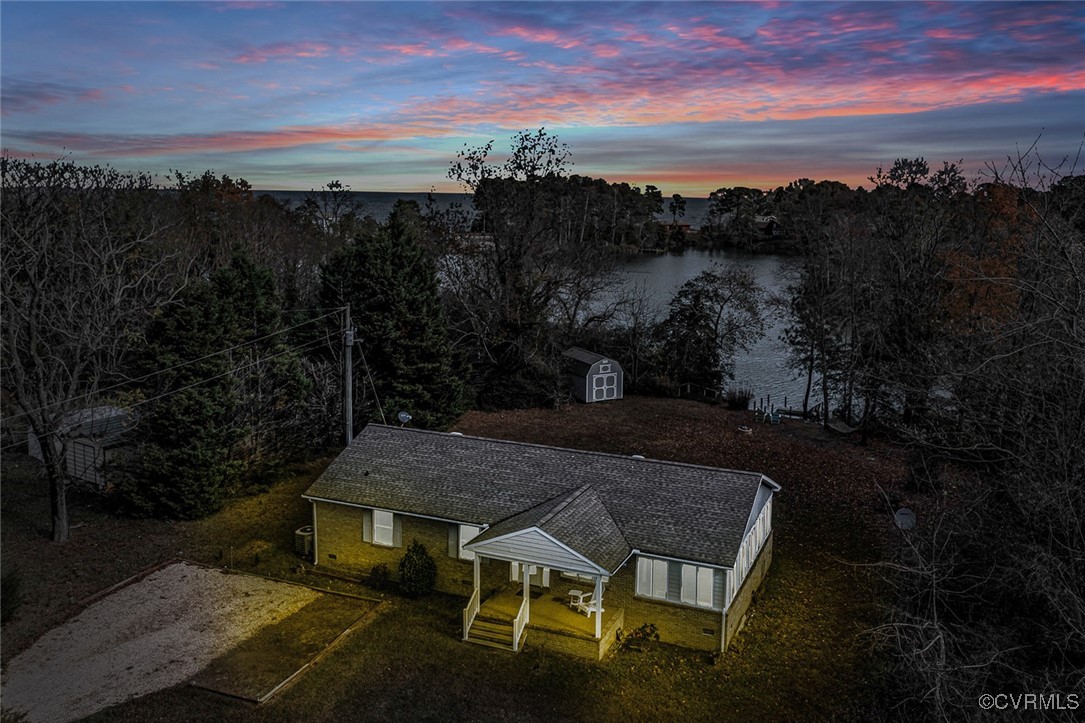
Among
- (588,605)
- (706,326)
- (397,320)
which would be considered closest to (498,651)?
(588,605)

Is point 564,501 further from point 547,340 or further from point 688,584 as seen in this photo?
point 547,340

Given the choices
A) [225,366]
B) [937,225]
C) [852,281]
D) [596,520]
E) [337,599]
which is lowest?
[337,599]

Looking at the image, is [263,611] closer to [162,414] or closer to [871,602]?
[162,414]

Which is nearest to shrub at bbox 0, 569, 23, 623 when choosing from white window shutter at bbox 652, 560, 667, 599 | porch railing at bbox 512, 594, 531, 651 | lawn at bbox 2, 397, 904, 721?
lawn at bbox 2, 397, 904, 721

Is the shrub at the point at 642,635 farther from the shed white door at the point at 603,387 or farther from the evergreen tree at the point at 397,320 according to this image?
the shed white door at the point at 603,387

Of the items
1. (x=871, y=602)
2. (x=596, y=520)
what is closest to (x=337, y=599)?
(x=596, y=520)

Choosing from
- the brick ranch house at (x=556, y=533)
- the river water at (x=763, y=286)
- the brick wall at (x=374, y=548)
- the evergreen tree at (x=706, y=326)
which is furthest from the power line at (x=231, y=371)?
the river water at (x=763, y=286)
